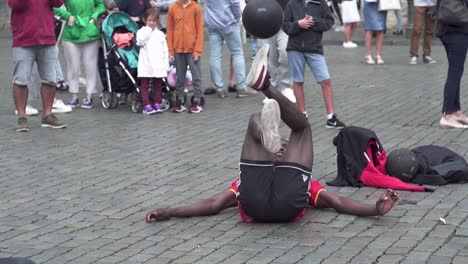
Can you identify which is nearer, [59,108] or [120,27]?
[59,108]

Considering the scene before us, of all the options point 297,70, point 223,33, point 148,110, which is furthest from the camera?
point 223,33

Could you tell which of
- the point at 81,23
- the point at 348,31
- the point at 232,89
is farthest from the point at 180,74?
the point at 348,31

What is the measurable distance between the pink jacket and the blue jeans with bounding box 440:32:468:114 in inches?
168

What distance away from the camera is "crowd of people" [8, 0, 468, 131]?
414 inches

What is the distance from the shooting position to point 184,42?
39.5ft

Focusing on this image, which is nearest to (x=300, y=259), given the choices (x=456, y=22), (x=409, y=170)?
(x=409, y=170)

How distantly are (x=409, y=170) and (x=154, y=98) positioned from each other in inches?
198

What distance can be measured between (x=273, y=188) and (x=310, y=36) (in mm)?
4179

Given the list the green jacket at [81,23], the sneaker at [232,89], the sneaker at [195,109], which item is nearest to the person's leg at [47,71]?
the green jacket at [81,23]

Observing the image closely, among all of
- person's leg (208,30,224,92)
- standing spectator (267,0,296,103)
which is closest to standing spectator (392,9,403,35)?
person's leg (208,30,224,92)

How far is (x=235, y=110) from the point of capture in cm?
1205

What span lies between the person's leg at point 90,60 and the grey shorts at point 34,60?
4.98ft

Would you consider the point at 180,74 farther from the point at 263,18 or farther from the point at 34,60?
the point at 263,18

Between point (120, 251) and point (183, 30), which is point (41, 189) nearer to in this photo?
point (120, 251)
